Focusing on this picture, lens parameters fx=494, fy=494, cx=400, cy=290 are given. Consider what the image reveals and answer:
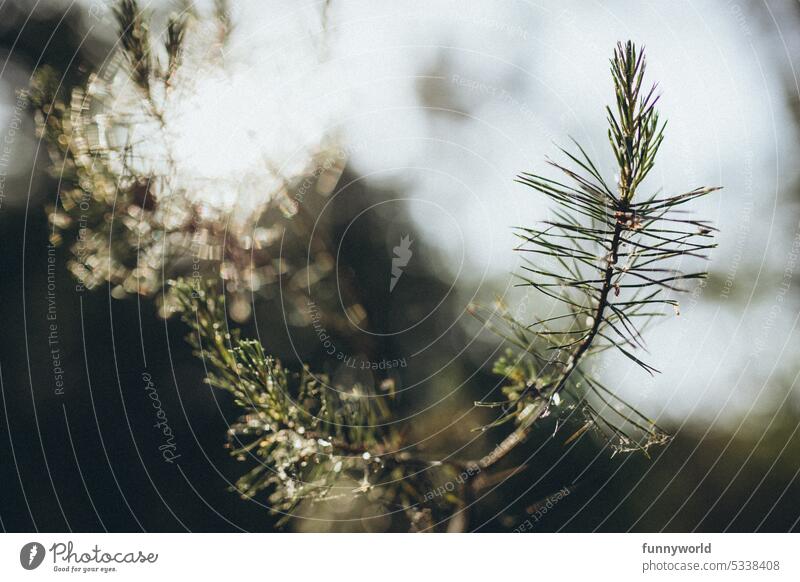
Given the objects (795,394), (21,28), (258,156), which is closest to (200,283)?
(258,156)

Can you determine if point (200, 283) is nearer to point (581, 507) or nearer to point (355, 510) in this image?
point (355, 510)

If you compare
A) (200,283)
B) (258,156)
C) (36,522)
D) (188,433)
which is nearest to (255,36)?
(258,156)

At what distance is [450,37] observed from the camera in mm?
497

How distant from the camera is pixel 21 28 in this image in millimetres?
499

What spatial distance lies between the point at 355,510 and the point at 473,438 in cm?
13

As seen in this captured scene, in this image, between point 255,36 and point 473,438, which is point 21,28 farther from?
point 473,438

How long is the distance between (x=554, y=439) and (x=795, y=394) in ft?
0.90

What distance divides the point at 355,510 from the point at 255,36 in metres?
0.45

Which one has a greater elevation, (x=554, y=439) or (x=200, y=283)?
(x=200, y=283)

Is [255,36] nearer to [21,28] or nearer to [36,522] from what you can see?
[21,28]

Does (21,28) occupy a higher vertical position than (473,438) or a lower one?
higher
